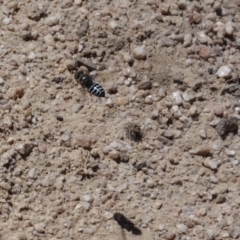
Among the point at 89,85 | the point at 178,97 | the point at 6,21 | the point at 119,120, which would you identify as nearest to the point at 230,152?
the point at 178,97

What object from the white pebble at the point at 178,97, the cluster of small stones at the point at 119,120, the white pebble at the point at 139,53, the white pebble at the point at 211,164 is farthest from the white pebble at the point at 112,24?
the white pebble at the point at 211,164

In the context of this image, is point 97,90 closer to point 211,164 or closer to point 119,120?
point 119,120

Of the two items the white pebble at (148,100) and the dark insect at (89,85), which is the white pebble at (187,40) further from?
the dark insect at (89,85)

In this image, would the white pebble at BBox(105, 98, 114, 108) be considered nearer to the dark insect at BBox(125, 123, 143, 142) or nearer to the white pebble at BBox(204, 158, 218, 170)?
the dark insect at BBox(125, 123, 143, 142)

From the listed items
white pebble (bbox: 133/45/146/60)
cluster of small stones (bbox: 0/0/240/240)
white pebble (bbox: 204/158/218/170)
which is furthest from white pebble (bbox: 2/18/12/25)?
white pebble (bbox: 204/158/218/170)

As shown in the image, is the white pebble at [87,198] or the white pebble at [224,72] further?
the white pebble at [224,72]

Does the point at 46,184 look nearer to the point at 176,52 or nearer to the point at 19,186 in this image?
the point at 19,186
